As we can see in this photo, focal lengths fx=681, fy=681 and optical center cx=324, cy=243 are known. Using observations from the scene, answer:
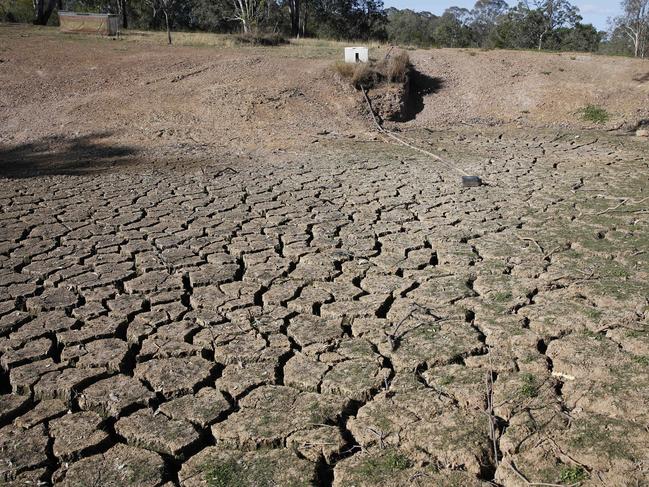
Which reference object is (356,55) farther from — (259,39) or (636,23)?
(636,23)

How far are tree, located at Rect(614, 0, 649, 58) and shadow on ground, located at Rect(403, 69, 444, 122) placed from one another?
2145 centimetres

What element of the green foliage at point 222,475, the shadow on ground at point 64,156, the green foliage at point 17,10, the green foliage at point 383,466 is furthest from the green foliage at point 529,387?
the green foliage at point 17,10

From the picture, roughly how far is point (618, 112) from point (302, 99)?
5370 mm

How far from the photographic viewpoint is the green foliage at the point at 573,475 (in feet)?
8.01

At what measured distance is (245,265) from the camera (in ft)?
15.8

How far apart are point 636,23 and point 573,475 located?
3499cm

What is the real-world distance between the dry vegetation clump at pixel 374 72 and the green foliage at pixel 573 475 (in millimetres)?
10434

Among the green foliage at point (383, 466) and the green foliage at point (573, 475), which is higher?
the green foliage at point (573, 475)

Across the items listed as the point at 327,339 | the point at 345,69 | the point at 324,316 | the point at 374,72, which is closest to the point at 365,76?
the point at 374,72

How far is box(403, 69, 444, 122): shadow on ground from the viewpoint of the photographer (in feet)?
40.7

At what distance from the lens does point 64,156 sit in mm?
9352

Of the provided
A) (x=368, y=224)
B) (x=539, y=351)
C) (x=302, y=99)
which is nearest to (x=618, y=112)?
(x=302, y=99)

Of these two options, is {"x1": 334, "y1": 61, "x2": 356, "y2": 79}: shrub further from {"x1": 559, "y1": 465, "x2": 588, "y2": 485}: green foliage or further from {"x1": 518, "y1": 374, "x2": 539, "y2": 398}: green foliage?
{"x1": 559, "y1": 465, "x2": 588, "y2": 485}: green foliage

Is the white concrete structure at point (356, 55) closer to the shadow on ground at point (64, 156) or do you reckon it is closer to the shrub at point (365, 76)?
the shrub at point (365, 76)
